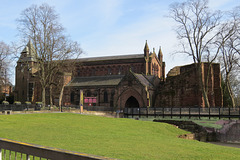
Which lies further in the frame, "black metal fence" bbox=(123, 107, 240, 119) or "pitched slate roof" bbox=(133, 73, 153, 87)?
"pitched slate roof" bbox=(133, 73, 153, 87)

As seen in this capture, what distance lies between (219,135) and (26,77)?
54135 mm

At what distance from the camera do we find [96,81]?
61062mm

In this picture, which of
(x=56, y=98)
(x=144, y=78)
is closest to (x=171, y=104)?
(x=144, y=78)

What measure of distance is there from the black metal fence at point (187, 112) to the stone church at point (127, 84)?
8273mm

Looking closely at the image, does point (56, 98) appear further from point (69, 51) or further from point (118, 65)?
point (69, 51)

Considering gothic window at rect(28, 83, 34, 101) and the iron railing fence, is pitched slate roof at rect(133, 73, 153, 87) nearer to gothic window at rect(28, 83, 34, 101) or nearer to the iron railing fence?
gothic window at rect(28, 83, 34, 101)

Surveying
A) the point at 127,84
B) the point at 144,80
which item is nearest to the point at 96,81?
the point at 127,84

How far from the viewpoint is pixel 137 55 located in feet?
216

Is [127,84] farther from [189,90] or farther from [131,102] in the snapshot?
[189,90]

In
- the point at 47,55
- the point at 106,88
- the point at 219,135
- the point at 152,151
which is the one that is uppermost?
the point at 47,55

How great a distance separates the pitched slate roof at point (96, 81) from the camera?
58.8m

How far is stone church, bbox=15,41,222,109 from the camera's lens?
142 ft

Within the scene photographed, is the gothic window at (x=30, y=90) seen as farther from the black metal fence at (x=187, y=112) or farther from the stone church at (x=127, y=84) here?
the black metal fence at (x=187, y=112)

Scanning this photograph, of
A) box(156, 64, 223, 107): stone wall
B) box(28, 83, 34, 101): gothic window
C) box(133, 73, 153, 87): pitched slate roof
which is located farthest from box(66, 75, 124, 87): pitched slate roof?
box(156, 64, 223, 107): stone wall
